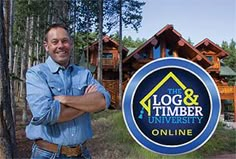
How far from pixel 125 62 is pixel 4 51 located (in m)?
12.7

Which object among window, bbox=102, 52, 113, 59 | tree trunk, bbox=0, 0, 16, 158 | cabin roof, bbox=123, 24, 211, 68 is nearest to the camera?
tree trunk, bbox=0, 0, 16, 158

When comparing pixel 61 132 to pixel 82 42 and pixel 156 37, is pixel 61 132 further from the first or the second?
pixel 82 42

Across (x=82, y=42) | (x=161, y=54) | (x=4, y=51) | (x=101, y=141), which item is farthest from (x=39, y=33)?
(x=4, y=51)

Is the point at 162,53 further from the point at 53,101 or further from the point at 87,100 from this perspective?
the point at 53,101

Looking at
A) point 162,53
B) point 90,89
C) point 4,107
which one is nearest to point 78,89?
point 90,89

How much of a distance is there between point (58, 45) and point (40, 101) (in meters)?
0.36

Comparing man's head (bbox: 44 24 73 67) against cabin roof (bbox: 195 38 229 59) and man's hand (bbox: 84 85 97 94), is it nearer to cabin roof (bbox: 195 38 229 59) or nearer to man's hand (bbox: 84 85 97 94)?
man's hand (bbox: 84 85 97 94)

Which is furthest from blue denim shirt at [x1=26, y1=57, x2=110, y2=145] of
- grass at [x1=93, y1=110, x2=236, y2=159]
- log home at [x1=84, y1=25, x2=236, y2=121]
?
log home at [x1=84, y1=25, x2=236, y2=121]

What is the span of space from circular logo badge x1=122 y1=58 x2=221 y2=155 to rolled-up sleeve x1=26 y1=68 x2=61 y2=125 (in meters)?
1.95

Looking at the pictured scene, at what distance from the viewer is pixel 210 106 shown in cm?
393

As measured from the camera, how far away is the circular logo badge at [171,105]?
3.91 meters

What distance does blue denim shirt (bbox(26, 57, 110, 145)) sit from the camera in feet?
6.32

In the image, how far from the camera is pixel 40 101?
1945mm

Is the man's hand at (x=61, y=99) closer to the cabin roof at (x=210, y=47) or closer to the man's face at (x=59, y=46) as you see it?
the man's face at (x=59, y=46)
